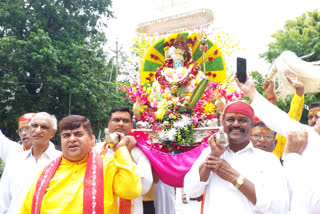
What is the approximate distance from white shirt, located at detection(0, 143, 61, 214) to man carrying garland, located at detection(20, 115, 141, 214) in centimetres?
99

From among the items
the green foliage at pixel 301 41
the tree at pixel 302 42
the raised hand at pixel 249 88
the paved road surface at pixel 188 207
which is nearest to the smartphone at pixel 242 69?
the raised hand at pixel 249 88

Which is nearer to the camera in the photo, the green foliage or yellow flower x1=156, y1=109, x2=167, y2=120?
yellow flower x1=156, y1=109, x2=167, y2=120

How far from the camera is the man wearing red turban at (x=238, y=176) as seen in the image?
8.27 ft

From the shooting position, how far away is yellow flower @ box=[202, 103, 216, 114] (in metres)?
4.26

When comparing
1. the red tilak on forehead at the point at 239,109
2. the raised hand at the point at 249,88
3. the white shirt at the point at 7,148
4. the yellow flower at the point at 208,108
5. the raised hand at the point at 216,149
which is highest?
the raised hand at the point at 249,88

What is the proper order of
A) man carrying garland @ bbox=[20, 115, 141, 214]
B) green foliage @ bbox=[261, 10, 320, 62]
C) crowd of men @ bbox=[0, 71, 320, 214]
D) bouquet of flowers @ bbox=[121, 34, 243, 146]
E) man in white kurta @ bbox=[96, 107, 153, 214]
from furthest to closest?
green foliage @ bbox=[261, 10, 320, 62], bouquet of flowers @ bbox=[121, 34, 243, 146], man in white kurta @ bbox=[96, 107, 153, 214], man carrying garland @ bbox=[20, 115, 141, 214], crowd of men @ bbox=[0, 71, 320, 214]

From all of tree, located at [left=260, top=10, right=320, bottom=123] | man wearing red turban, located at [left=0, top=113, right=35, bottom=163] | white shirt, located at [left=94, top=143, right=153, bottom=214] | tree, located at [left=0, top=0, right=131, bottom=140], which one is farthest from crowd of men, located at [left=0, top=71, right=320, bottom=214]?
tree, located at [left=0, top=0, right=131, bottom=140]

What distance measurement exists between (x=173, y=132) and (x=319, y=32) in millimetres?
12725

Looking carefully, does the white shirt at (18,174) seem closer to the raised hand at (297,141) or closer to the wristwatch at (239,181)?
the wristwatch at (239,181)

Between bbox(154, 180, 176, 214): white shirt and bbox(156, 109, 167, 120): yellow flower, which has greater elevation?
bbox(156, 109, 167, 120): yellow flower

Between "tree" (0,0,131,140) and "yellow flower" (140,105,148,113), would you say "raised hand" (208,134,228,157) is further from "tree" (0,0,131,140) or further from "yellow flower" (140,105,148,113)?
"tree" (0,0,131,140)

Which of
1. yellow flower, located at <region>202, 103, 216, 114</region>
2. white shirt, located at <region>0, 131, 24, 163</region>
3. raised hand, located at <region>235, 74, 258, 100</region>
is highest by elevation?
raised hand, located at <region>235, 74, 258, 100</region>

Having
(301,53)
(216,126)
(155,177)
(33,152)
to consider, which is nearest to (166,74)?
(216,126)

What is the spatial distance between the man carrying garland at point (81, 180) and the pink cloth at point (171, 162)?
94cm
